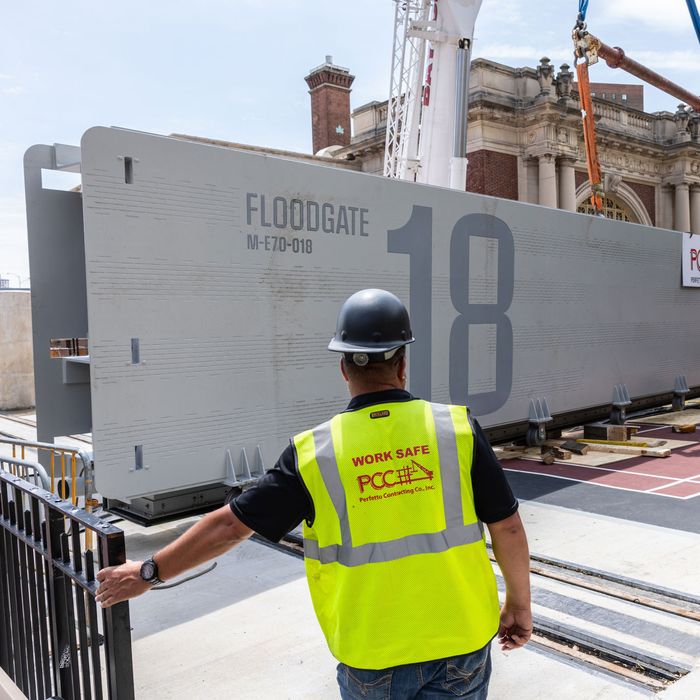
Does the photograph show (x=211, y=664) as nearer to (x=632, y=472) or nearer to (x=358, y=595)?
(x=358, y=595)

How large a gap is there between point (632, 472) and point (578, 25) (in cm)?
1030

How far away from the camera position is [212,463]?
641 cm

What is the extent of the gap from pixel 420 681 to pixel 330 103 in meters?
36.6

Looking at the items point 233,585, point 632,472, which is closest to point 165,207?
point 233,585

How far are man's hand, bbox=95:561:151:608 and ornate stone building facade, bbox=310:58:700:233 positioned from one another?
2595 centimetres

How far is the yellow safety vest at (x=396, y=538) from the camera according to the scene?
78.8 inches

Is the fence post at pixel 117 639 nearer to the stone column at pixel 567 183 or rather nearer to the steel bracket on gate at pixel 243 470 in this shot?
the steel bracket on gate at pixel 243 470

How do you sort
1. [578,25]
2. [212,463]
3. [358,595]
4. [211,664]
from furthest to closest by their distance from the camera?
[578,25] < [212,463] < [211,664] < [358,595]

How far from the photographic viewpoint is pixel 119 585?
7.12ft

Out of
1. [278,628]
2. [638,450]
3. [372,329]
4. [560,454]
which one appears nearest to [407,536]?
[372,329]

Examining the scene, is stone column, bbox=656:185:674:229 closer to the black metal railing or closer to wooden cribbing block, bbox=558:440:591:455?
wooden cribbing block, bbox=558:440:591:455

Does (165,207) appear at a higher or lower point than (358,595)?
higher

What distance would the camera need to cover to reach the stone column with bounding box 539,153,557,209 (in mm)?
27156

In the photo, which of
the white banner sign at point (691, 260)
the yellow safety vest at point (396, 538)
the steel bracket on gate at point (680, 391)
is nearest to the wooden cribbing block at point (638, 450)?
the steel bracket on gate at point (680, 391)
